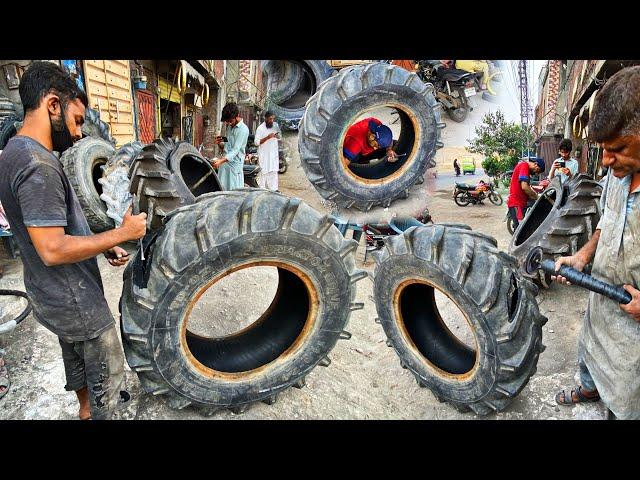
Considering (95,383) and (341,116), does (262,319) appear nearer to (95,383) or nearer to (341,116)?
(95,383)

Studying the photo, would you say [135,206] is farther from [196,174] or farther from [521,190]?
[521,190]

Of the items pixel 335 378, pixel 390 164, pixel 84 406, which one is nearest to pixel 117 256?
pixel 84 406

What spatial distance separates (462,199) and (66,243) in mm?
8131

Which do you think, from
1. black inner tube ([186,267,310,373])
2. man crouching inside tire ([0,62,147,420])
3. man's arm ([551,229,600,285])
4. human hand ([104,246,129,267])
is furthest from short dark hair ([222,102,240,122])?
man's arm ([551,229,600,285])

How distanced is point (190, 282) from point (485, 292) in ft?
4.95

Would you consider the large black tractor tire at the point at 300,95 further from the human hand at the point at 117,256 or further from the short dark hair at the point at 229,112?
the human hand at the point at 117,256

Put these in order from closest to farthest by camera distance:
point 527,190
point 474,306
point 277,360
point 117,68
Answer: point 474,306
point 277,360
point 527,190
point 117,68

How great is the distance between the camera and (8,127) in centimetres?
424

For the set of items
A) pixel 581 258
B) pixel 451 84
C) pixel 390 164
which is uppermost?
pixel 451 84

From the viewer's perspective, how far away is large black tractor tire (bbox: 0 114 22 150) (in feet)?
13.8

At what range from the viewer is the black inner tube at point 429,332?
2.63 m

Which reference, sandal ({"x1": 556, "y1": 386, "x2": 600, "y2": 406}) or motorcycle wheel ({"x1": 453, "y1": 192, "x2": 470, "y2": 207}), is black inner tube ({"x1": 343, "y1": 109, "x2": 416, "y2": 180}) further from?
sandal ({"x1": 556, "y1": 386, "x2": 600, "y2": 406})

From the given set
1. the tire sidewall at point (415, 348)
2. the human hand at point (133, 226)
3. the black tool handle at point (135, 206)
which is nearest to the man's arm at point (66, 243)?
the human hand at point (133, 226)

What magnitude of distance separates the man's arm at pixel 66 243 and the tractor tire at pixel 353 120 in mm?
3865
